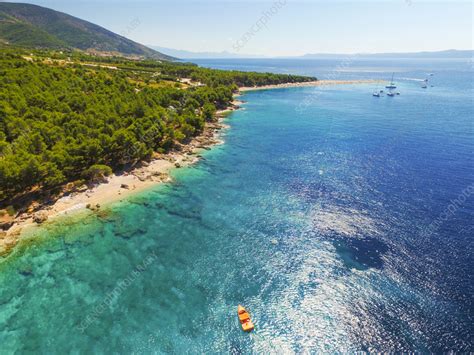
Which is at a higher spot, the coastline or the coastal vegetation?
the coastal vegetation

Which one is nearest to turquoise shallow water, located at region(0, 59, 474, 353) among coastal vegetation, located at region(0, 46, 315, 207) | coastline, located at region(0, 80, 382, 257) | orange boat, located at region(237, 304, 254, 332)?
orange boat, located at region(237, 304, 254, 332)

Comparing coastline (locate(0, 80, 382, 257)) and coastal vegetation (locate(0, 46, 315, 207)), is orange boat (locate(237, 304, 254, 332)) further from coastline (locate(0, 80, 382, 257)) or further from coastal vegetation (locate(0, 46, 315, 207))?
coastal vegetation (locate(0, 46, 315, 207))

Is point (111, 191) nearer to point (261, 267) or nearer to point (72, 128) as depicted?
point (72, 128)

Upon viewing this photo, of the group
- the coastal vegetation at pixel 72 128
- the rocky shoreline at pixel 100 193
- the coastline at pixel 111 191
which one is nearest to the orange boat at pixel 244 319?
the coastline at pixel 111 191

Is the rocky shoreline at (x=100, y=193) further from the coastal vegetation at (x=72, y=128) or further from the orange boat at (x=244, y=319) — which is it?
the orange boat at (x=244, y=319)

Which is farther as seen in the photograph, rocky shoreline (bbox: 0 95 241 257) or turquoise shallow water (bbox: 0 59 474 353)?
rocky shoreline (bbox: 0 95 241 257)

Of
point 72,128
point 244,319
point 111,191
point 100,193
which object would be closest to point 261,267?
point 244,319
